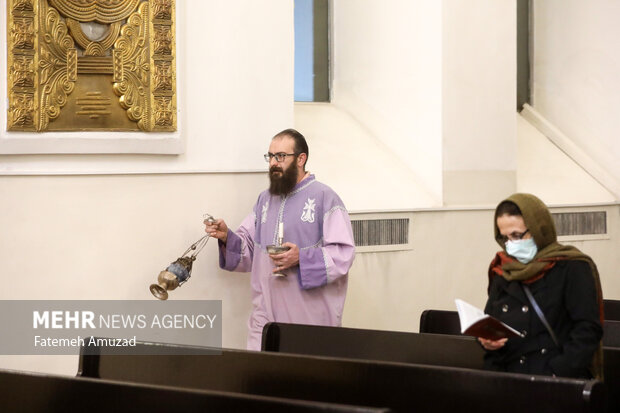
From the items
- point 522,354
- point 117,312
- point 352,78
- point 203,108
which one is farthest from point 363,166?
point 522,354

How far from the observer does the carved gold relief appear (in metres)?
5.60

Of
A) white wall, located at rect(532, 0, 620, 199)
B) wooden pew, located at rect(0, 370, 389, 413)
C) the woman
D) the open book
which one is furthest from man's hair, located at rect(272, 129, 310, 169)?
white wall, located at rect(532, 0, 620, 199)

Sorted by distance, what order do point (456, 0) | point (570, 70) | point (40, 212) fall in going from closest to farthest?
point (40, 212) < point (456, 0) < point (570, 70)

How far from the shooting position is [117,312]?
5.88 meters

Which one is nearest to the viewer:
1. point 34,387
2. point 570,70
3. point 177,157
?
point 34,387

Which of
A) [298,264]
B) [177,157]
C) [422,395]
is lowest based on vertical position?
[422,395]

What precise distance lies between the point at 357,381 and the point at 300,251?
1799mm

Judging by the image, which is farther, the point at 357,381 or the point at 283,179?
the point at 283,179

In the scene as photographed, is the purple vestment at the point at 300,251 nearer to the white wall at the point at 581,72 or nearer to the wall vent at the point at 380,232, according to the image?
the wall vent at the point at 380,232

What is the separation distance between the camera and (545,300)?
384cm

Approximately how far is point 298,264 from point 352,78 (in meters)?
3.14

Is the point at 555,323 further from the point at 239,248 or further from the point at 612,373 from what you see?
the point at 239,248

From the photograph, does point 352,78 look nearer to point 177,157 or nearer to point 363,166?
point 363,166

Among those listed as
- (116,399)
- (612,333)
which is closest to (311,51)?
(612,333)
